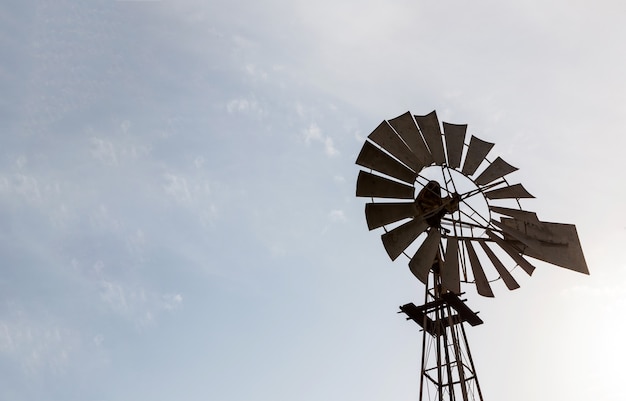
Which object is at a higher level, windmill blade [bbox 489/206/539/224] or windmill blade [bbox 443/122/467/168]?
windmill blade [bbox 443/122/467/168]

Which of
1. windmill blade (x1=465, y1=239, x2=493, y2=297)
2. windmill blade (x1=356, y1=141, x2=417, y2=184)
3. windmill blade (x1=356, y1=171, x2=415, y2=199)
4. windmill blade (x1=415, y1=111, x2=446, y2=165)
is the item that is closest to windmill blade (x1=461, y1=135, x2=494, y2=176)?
windmill blade (x1=415, y1=111, x2=446, y2=165)

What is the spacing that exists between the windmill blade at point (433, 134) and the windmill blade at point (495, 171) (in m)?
0.78

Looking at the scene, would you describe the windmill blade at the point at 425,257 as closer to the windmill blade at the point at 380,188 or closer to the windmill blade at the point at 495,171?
the windmill blade at the point at 380,188

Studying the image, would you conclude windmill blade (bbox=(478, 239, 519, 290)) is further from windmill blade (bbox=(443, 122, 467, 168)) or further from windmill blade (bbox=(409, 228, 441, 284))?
windmill blade (bbox=(443, 122, 467, 168))

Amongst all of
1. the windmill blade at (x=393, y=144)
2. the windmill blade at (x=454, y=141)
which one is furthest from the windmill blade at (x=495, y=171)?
the windmill blade at (x=393, y=144)

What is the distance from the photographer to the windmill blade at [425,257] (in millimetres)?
12031

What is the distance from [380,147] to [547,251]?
11.2ft

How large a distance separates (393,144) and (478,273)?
2.74 metres

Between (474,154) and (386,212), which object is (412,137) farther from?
(386,212)

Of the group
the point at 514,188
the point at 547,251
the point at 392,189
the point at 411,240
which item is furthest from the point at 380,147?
the point at 547,251

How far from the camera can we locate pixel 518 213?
42.0 ft

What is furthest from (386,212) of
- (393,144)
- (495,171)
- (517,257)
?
(517,257)

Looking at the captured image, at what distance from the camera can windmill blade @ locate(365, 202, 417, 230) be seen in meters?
12.4

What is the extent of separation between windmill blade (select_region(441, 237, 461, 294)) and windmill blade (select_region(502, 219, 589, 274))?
1.14 metres
